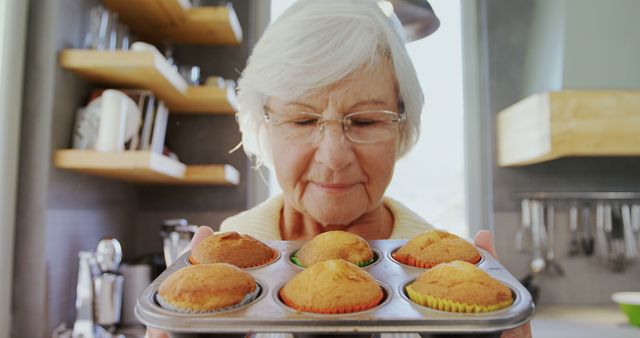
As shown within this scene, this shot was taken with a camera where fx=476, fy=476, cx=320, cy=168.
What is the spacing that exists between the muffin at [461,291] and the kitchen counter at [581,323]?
1.48m

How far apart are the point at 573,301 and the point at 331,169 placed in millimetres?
2133

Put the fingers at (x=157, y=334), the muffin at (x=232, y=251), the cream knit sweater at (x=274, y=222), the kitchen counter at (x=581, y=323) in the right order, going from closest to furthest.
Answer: the fingers at (x=157, y=334), the muffin at (x=232, y=251), the cream knit sweater at (x=274, y=222), the kitchen counter at (x=581, y=323)

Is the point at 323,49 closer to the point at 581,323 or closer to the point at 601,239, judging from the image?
the point at 581,323

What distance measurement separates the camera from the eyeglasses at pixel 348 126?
36.4 inches

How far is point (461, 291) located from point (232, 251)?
0.36 meters

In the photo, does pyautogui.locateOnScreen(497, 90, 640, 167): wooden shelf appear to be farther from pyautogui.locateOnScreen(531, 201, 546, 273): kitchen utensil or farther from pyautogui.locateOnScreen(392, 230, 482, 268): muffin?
pyautogui.locateOnScreen(392, 230, 482, 268): muffin

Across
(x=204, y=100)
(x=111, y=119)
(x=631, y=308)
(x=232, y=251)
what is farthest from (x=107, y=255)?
(x=631, y=308)

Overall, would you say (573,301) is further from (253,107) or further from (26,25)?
(26,25)

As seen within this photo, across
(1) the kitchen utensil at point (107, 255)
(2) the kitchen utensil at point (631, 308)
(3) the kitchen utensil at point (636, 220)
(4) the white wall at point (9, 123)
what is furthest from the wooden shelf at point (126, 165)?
(3) the kitchen utensil at point (636, 220)

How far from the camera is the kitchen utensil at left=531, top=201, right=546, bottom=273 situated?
2.46 m

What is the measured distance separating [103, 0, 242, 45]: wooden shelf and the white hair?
1.16 metres

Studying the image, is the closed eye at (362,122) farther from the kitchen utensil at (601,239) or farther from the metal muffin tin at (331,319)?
the kitchen utensil at (601,239)

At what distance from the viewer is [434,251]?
778mm

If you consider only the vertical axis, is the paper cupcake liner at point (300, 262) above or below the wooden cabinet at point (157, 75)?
below
